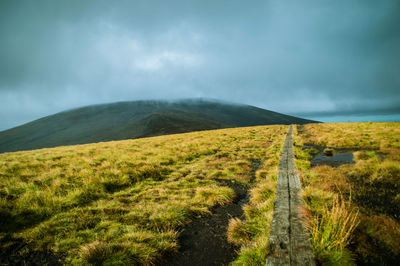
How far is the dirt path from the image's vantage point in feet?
11.1

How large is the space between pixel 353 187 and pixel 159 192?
6.76 metres

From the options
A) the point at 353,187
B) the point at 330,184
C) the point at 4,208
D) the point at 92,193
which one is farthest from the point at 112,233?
the point at 353,187

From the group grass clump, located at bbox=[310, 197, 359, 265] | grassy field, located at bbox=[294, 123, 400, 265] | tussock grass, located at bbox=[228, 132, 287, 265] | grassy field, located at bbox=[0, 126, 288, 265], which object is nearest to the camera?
grass clump, located at bbox=[310, 197, 359, 265]

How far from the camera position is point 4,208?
16.1 feet

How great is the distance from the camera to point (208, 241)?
389cm

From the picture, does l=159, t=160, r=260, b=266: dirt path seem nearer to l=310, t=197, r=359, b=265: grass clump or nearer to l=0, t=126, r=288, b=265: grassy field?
l=0, t=126, r=288, b=265: grassy field

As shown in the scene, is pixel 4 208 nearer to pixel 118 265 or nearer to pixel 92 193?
pixel 92 193

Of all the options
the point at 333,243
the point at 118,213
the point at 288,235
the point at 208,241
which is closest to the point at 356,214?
the point at 333,243

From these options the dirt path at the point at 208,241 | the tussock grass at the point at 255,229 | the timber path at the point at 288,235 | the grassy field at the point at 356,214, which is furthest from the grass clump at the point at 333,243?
the dirt path at the point at 208,241

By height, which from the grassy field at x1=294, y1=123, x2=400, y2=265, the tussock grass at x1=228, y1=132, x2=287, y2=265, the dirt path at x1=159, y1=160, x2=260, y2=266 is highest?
the grassy field at x1=294, y1=123, x2=400, y2=265

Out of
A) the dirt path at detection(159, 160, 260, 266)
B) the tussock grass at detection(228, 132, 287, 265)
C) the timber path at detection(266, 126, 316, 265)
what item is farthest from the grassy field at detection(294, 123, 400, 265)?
the dirt path at detection(159, 160, 260, 266)

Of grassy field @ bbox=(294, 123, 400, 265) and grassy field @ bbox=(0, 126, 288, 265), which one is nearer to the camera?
grassy field @ bbox=(294, 123, 400, 265)

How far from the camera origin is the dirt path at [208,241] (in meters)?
3.38

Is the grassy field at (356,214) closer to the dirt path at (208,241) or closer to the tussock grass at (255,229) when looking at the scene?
the tussock grass at (255,229)
